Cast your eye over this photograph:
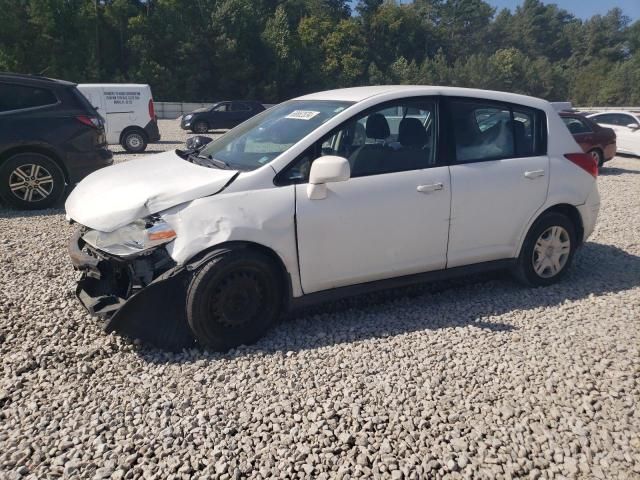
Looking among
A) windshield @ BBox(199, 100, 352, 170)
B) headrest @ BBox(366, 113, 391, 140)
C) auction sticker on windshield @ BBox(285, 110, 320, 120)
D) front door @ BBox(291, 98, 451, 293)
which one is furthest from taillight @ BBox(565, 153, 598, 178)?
auction sticker on windshield @ BBox(285, 110, 320, 120)

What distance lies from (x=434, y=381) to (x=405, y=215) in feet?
4.20

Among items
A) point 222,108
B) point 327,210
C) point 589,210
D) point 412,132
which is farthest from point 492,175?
point 222,108

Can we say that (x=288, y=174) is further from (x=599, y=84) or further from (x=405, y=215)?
(x=599, y=84)

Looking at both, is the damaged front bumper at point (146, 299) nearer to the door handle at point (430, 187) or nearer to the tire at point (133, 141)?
the door handle at point (430, 187)

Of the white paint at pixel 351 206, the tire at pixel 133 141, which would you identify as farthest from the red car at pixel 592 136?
the tire at pixel 133 141

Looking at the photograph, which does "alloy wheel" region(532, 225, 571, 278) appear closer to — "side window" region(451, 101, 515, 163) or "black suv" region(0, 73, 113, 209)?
"side window" region(451, 101, 515, 163)

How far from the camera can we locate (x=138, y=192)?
3.48 m

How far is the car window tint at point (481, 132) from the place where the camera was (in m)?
4.30

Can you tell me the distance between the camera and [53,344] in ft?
11.6

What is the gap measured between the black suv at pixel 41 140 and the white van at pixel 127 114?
8.06m

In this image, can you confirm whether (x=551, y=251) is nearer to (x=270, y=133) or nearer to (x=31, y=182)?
(x=270, y=133)

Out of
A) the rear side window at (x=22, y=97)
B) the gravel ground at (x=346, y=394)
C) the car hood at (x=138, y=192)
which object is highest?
the rear side window at (x=22, y=97)

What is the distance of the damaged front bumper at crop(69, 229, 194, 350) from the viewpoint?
327 centimetres

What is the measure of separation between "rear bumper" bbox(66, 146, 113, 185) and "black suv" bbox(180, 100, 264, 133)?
16958mm
